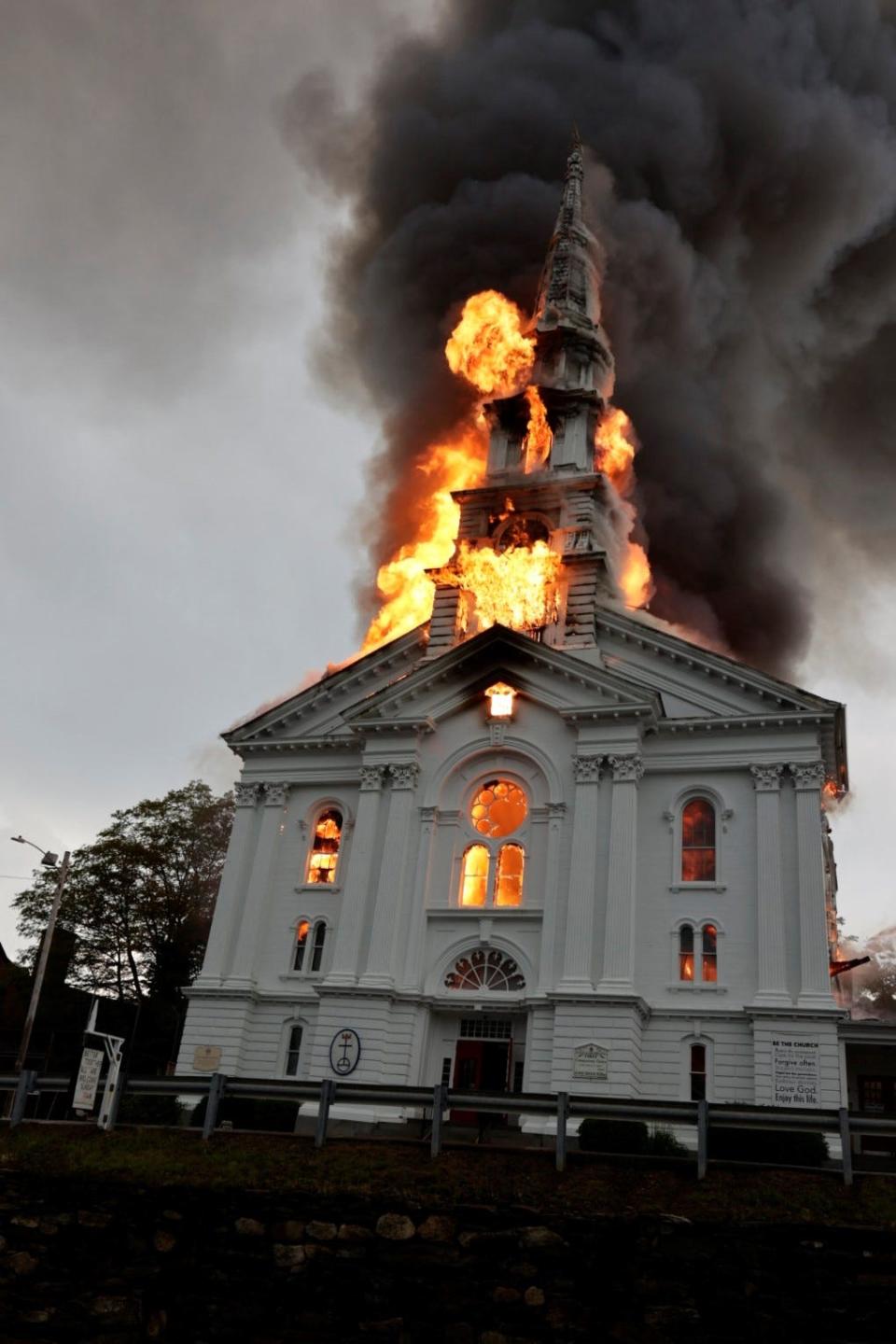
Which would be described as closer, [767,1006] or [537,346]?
[767,1006]

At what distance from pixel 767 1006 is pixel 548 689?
11182 mm

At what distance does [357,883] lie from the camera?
34.7 metres

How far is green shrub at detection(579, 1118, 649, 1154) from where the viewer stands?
84.2 ft

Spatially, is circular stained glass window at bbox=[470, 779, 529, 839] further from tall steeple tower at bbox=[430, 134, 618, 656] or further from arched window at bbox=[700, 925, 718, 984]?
arched window at bbox=[700, 925, 718, 984]

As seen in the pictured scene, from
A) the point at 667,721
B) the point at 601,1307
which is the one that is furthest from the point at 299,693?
the point at 601,1307

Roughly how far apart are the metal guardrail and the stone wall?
3.10 meters

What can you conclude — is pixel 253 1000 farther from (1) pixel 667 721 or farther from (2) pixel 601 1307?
(2) pixel 601 1307

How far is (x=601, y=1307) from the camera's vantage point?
14258 millimetres

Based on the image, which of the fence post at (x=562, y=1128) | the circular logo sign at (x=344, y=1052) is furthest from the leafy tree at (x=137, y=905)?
the fence post at (x=562, y=1128)

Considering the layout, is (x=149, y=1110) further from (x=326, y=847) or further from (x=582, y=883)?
(x=582, y=883)

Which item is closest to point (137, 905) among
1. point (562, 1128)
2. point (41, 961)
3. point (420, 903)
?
point (41, 961)

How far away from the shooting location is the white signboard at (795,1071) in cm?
2866

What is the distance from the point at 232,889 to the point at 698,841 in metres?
14.9

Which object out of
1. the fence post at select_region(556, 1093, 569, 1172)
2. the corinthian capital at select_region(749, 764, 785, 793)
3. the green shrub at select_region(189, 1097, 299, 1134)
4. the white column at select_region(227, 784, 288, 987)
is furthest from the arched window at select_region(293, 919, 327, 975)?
the fence post at select_region(556, 1093, 569, 1172)
